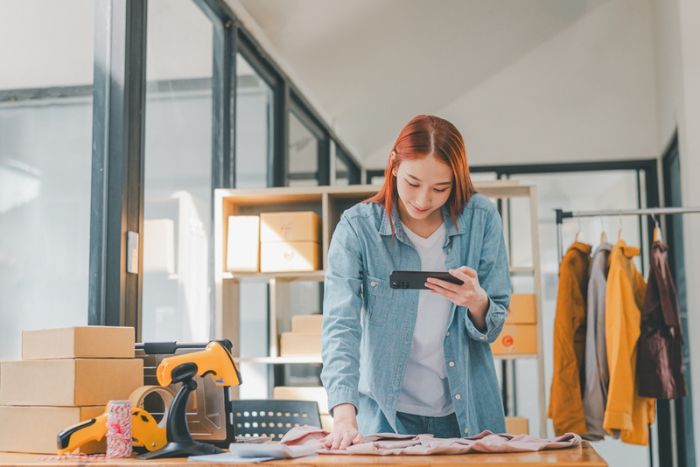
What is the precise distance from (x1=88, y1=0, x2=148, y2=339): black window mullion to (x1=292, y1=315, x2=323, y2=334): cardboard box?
0.84m

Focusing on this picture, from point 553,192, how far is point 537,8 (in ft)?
4.19

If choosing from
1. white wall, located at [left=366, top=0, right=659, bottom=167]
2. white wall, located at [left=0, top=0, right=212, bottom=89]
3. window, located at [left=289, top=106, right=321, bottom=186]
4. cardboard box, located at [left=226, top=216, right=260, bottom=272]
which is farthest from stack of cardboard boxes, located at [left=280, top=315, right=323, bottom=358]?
white wall, located at [left=366, top=0, right=659, bottom=167]

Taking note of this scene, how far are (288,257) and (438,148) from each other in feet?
5.06

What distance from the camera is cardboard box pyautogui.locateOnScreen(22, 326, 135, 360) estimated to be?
1.83 metres

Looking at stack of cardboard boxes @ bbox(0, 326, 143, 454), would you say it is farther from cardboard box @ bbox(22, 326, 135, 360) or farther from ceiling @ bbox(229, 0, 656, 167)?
ceiling @ bbox(229, 0, 656, 167)

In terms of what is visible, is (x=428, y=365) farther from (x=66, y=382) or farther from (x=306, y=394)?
(x=306, y=394)

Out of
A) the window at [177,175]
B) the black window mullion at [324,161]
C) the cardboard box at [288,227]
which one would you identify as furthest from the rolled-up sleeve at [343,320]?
the black window mullion at [324,161]

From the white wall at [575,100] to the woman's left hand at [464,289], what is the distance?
174 inches

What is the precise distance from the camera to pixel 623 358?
3418 mm

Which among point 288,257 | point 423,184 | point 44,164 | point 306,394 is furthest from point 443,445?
point 306,394

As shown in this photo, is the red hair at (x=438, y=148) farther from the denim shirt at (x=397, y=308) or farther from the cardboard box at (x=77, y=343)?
the cardboard box at (x=77, y=343)

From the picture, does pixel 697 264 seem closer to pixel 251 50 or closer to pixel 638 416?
pixel 638 416

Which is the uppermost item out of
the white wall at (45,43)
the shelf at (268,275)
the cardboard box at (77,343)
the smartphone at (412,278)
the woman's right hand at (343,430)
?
the white wall at (45,43)

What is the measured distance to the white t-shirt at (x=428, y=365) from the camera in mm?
1853
